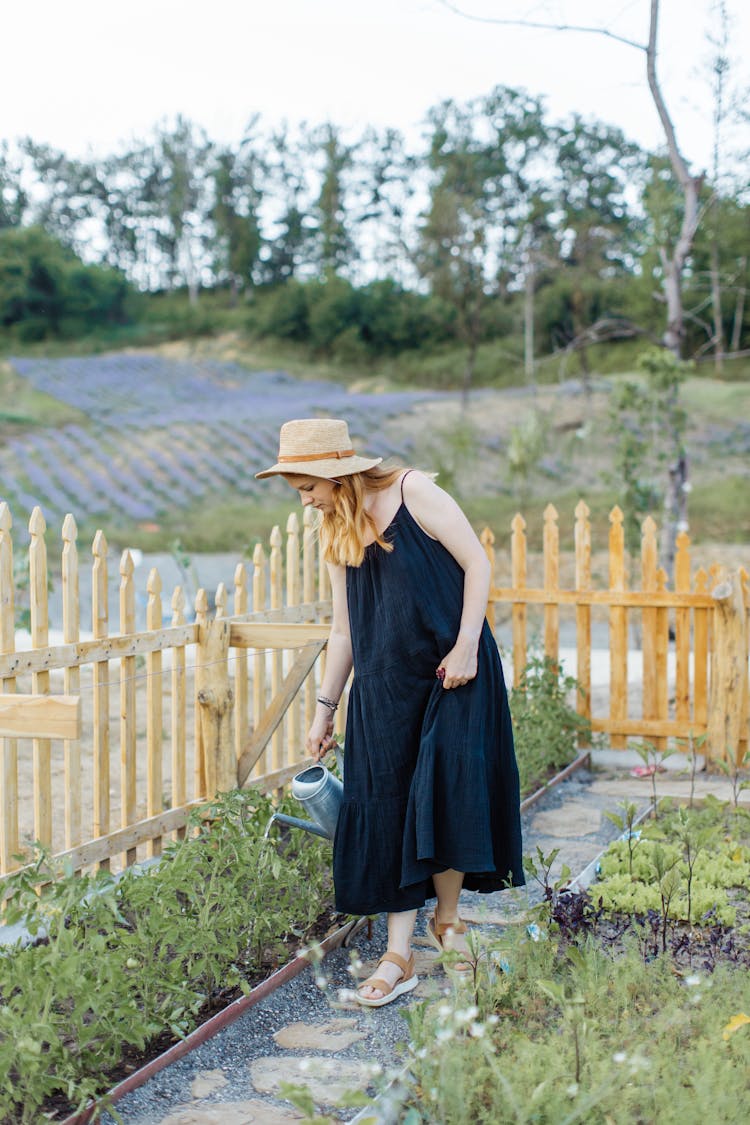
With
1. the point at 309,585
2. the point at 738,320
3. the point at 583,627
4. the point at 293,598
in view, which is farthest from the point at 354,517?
the point at 738,320

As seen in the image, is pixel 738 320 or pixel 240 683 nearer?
pixel 240 683

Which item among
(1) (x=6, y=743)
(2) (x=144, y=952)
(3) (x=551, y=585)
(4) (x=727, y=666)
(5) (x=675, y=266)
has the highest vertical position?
(5) (x=675, y=266)

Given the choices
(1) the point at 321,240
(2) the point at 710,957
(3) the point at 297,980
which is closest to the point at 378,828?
(3) the point at 297,980

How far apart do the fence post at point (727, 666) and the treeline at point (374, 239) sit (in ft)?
71.9

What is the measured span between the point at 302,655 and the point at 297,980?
1.27 meters

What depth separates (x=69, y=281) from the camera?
1480 inches

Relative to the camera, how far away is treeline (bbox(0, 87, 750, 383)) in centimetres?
3331

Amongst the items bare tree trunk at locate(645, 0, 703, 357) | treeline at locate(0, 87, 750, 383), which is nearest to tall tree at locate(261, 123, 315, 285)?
treeline at locate(0, 87, 750, 383)

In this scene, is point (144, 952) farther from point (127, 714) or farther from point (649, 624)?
point (649, 624)

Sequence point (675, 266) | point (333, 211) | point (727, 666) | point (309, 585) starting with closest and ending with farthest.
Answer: point (309, 585), point (727, 666), point (675, 266), point (333, 211)

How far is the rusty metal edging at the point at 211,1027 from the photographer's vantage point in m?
2.23

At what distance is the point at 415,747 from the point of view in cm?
298

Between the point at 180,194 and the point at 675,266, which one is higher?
the point at 180,194

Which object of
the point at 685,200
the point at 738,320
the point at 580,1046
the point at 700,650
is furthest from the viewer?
the point at 738,320
